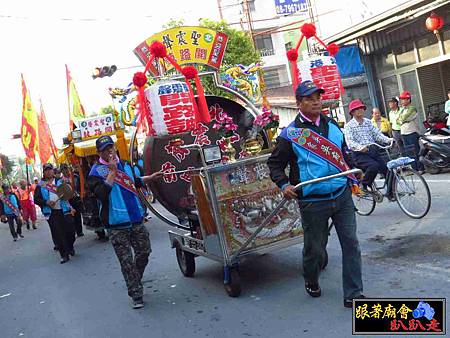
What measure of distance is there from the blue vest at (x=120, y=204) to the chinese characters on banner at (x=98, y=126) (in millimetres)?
6776

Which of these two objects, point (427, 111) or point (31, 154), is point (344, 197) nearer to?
point (427, 111)

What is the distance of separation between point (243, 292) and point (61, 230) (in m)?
5.29

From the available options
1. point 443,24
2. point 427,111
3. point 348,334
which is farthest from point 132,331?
point 427,111

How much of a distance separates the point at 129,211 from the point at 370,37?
1201 cm

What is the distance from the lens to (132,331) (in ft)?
15.6

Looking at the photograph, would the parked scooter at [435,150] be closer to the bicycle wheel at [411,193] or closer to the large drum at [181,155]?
the bicycle wheel at [411,193]

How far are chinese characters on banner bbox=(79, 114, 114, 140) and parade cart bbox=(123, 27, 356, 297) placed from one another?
5.06 m

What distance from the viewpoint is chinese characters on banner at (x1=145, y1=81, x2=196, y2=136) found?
5.61 metres

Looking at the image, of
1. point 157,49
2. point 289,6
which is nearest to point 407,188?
point 157,49

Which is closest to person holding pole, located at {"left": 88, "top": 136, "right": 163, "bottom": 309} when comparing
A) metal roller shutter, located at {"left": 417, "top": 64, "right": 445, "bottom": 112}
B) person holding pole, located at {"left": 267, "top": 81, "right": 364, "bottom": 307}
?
person holding pole, located at {"left": 267, "top": 81, "right": 364, "bottom": 307}

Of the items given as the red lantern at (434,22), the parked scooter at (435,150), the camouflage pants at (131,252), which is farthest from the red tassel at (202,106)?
the red lantern at (434,22)

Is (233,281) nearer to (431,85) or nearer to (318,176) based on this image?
(318,176)

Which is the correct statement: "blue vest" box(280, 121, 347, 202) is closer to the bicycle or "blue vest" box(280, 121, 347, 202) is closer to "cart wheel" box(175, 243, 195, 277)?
"cart wheel" box(175, 243, 195, 277)

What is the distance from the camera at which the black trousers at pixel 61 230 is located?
372 inches
